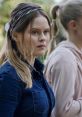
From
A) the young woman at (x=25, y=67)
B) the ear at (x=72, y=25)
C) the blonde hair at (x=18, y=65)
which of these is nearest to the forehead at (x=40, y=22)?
the young woman at (x=25, y=67)

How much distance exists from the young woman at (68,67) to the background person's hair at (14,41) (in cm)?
24

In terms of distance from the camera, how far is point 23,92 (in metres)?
1.83

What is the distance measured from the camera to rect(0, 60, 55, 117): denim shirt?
5.81ft

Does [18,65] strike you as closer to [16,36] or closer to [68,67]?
[16,36]

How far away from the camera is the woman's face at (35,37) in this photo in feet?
6.24

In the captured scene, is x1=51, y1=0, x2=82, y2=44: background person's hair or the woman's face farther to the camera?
x1=51, y1=0, x2=82, y2=44: background person's hair

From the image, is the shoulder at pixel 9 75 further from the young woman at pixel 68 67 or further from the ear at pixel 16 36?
the young woman at pixel 68 67

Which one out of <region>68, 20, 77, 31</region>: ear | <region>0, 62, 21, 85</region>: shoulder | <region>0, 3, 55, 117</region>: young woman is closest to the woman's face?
<region>0, 3, 55, 117</region>: young woman

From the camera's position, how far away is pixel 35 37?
1.92m

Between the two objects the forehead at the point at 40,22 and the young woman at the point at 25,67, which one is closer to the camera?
the young woman at the point at 25,67

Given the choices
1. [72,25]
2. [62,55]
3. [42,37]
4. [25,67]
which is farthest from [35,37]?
[72,25]

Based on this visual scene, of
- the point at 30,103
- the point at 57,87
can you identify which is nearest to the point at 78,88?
the point at 57,87

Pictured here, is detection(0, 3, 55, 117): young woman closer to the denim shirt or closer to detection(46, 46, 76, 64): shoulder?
the denim shirt

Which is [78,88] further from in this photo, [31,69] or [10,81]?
[10,81]
